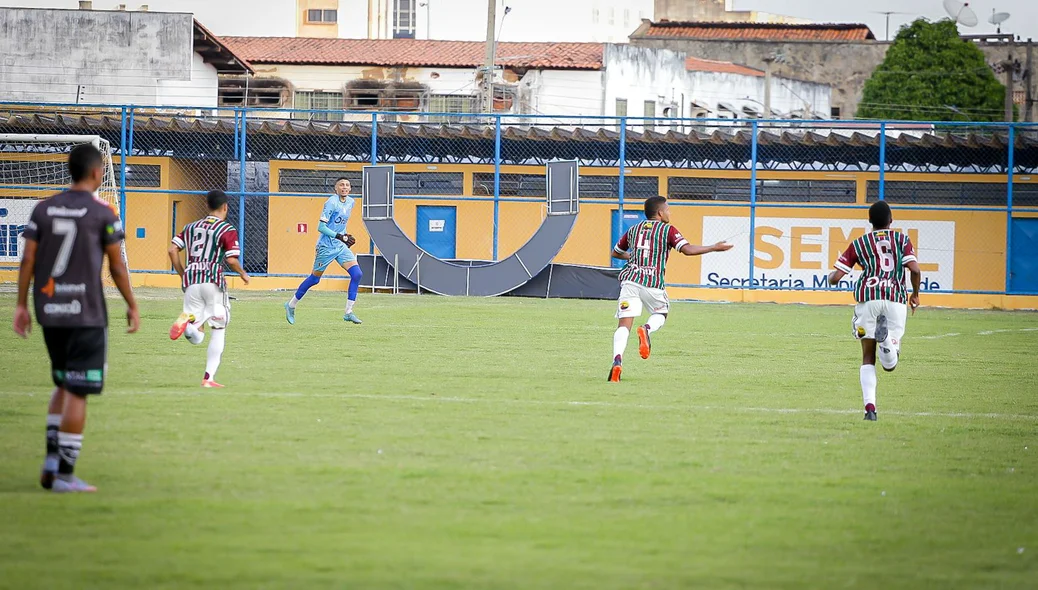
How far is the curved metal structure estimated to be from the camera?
27.8 m

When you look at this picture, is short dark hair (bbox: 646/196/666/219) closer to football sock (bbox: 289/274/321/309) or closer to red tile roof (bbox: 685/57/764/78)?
football sock (bbox: 289/274/321/309)

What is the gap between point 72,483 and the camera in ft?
21.9

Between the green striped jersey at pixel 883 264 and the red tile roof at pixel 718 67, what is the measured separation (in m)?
43.5

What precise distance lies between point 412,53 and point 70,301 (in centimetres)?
4487

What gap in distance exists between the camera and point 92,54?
44.2 m

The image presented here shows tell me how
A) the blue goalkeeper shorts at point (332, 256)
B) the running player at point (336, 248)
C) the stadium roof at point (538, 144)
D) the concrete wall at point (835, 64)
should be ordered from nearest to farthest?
1. the running player at point (336, 248)
2. the blue goalkeeper shorts at point (332, 256)
3. the stadium roof at point (538, 144)
4. the concrete wall at point (835, 64)

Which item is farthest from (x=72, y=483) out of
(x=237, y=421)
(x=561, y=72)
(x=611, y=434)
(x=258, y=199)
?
(x=561, y=72)

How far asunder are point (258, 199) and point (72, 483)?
3091cm

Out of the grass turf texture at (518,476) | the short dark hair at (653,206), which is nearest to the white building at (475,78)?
the short dark hair at (653,206)

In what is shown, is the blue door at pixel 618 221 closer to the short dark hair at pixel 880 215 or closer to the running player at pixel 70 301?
the short dark hair at pixel 880 215

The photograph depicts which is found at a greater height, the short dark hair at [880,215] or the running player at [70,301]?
the short dark hair at [880,215]

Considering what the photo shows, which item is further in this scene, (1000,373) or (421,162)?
(421,162)

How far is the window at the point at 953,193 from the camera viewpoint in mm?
31816

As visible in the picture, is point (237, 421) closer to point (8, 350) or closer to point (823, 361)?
point (8, 350)
